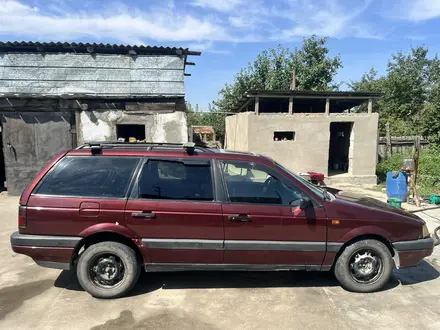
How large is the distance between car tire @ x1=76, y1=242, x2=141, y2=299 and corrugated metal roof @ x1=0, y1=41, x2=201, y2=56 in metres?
7.55

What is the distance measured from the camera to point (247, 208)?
3.71 m

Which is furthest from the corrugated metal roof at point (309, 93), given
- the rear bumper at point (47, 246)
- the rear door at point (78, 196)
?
the rear bumper at point (47, 246)

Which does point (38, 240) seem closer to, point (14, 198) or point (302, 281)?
point (302, 281)

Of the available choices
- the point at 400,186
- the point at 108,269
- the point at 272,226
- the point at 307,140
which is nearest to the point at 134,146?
the point at 108,269

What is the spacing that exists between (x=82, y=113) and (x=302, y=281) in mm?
8334

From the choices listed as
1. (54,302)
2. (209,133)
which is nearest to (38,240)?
(54,302)

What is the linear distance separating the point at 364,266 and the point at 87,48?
950 centimetres

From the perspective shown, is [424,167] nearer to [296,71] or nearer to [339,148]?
[339,148]

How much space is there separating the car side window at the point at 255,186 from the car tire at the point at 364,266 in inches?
37.3

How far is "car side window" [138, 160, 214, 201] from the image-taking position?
374 centimetres

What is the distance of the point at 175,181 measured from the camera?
3.80m

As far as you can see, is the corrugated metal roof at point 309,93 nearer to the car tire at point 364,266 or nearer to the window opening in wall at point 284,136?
the window opening in wall at point 284,136

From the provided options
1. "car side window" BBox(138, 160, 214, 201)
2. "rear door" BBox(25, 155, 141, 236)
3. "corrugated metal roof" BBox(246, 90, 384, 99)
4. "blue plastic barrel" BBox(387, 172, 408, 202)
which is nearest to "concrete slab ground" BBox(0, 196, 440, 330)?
"rear door" BBox(25, 155, 141, 236)

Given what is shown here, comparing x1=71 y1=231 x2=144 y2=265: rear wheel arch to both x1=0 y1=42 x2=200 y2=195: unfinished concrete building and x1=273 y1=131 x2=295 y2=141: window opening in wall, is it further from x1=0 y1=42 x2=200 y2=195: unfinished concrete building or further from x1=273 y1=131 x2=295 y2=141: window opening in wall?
x1=273 y1=131 x2=295 y2=141: window opening in wall
